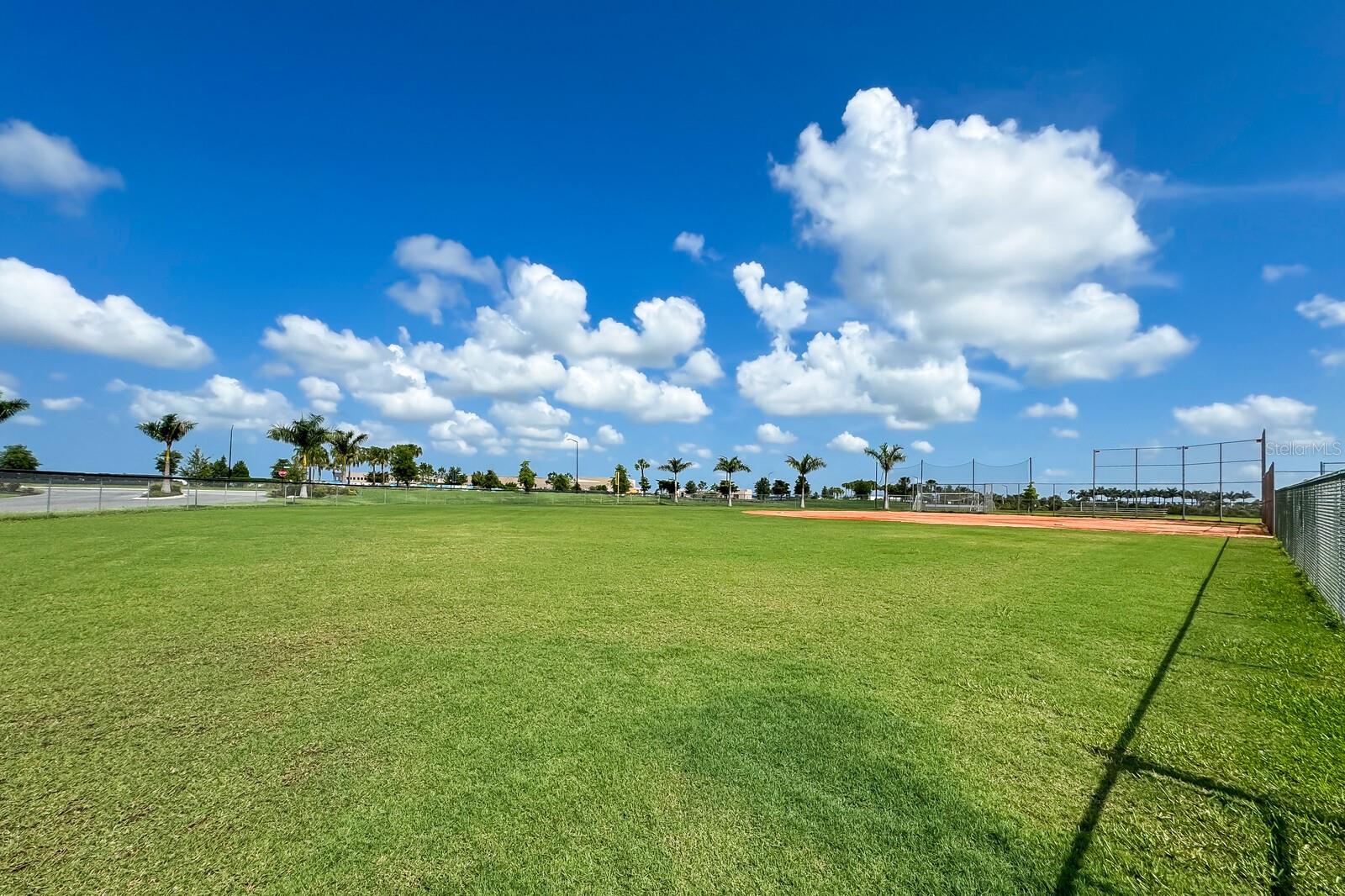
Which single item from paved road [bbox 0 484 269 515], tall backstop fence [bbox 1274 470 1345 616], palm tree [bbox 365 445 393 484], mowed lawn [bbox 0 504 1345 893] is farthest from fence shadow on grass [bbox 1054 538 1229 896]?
palm tree [bbox 365 445 393 484]

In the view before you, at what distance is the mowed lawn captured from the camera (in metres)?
2.37

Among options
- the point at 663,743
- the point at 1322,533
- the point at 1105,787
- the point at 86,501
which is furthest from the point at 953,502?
the point at 86,501

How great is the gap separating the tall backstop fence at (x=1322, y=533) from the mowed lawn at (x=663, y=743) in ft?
2.27

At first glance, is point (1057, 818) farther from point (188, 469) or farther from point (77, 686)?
point (188, 469)

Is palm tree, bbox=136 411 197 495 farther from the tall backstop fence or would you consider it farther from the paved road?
the tall backstop fence

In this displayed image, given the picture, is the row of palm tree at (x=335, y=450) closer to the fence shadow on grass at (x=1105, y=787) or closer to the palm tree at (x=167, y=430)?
the palm tree at (x=167, y=430)

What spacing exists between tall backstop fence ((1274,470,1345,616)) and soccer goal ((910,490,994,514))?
37.2 meters

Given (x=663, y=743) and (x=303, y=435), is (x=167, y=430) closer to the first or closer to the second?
(x=303, y=435)

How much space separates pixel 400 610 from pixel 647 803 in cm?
511

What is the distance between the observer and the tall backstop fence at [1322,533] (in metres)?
7.21

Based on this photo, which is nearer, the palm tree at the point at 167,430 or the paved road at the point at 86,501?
the paved road at the point at 86,501

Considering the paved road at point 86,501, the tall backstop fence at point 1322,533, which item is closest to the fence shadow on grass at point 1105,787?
the tall backstop fence at point 1322,533

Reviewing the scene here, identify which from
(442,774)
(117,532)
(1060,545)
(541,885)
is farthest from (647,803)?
(117,532)

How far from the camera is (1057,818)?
105 inches
